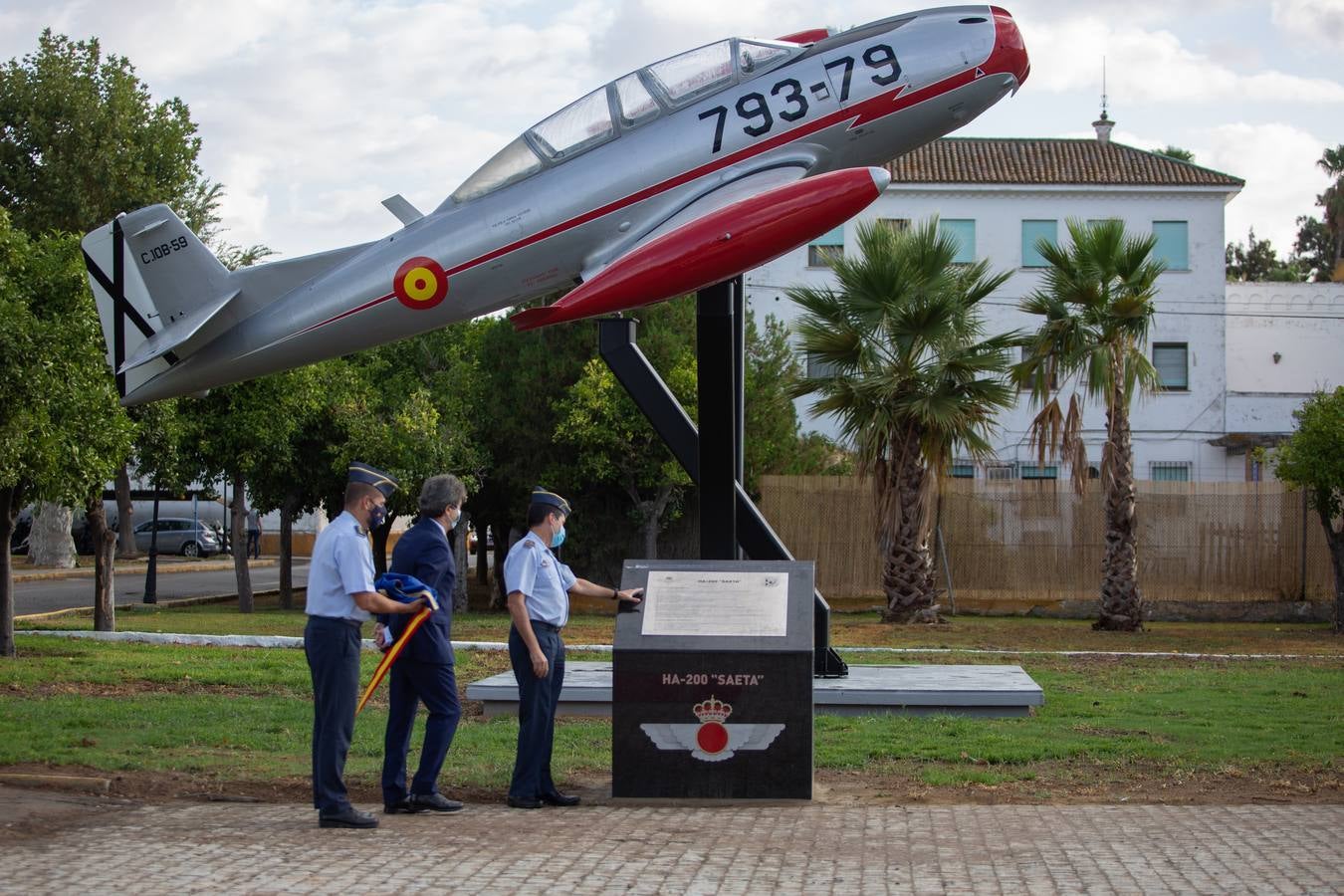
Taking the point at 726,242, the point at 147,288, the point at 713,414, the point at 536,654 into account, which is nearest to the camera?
the point at 536,654

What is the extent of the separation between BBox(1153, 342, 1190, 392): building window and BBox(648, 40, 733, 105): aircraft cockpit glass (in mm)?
32138

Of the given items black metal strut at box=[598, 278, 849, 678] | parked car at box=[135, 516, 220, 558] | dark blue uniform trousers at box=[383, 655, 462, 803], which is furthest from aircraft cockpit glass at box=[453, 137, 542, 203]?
parked car at box=[135, 516, 220, 558]

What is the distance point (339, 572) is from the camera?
765cm

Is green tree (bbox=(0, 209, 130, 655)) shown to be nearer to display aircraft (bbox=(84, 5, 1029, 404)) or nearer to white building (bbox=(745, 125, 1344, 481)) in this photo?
display aircraft (bbox=(84, 5, 1029, 404))

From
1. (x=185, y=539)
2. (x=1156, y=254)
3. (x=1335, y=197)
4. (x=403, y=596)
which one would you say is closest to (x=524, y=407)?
(x=1156, y=254)

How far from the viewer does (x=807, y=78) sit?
11156mm

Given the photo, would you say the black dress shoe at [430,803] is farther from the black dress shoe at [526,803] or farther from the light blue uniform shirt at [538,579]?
the light blue uniform shirt at [538,579]

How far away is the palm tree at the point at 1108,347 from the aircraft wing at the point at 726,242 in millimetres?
13831

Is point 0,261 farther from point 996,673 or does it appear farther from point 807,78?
point 996,673

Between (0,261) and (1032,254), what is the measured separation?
30.5 m

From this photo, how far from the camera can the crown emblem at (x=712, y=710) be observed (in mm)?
8406

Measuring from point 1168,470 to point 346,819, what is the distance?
1450 inches

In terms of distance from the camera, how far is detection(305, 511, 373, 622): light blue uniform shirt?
7633 mm

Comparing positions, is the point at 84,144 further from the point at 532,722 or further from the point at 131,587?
the point at 532,722
